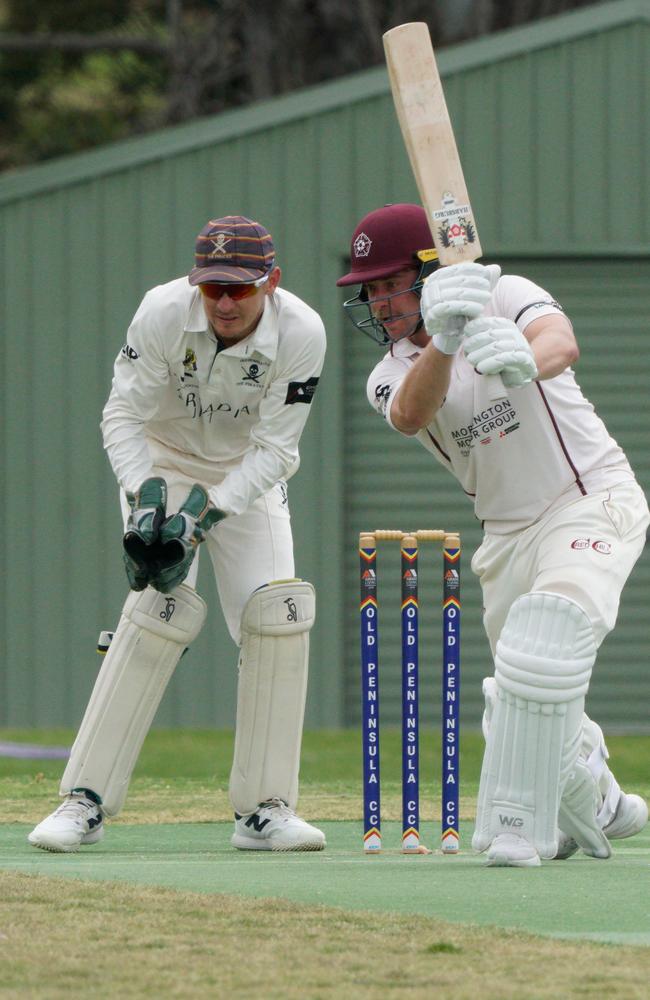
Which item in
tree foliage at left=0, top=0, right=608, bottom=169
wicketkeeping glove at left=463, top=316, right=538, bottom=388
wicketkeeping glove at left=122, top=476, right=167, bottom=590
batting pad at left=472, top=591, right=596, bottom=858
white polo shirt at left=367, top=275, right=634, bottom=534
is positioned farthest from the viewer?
tree foliage at left=0, top=0, right=608, bottom=169

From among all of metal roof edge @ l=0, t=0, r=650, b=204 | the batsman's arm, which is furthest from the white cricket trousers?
metal roof edge @ l=0, t=0, r=650, b=204

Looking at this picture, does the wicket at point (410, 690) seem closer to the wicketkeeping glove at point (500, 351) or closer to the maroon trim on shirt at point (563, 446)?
the maroon trim on shirt at point (563, 446)

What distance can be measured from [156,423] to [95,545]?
477 cm

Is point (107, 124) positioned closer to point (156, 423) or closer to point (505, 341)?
point (156, 423)

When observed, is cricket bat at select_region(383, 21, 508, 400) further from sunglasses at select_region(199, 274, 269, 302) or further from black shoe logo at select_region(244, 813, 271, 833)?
black shoe logo at select_region(244, 813, 271, 833)

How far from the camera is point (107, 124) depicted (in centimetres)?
2014

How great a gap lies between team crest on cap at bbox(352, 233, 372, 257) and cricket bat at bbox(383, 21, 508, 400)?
204 mm

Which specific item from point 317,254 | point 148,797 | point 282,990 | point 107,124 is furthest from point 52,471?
point 107,124

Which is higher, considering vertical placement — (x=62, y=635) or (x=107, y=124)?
(x=107, y=124)

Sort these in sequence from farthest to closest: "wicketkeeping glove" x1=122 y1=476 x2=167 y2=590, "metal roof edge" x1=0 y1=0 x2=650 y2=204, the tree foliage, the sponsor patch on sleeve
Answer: the tree foliage, "metal roof edge" x1=0 y1=0 x2=650 y2=204, the sponsor patch on sleeve, "wicketkeeping glove" x1=122 y1=476 x2=167 y2=590

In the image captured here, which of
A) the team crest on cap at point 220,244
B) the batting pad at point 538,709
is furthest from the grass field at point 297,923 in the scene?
the team crest on cap at point 220,244

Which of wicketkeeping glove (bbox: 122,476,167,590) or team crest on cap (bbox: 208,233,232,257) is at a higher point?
team crest on cap (bbox: 208,233,232,257)

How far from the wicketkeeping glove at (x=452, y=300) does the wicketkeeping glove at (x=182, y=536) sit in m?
0.97

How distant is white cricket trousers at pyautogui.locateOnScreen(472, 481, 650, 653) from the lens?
4.36 m
